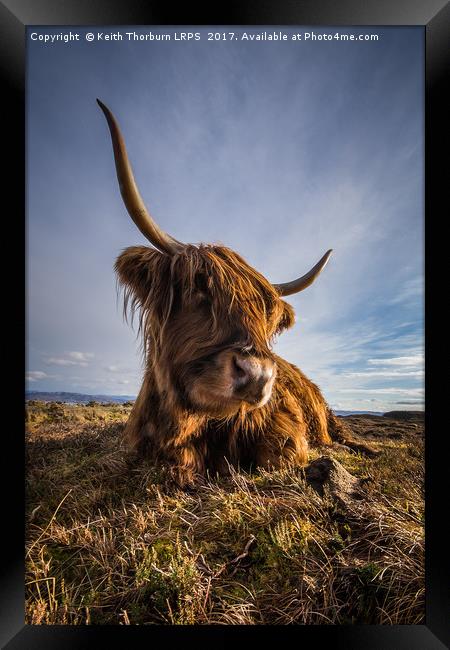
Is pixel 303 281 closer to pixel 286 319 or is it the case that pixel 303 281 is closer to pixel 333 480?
pixel 286 319

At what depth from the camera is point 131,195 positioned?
5.46 ft

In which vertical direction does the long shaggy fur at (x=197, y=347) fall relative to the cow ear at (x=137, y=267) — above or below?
below

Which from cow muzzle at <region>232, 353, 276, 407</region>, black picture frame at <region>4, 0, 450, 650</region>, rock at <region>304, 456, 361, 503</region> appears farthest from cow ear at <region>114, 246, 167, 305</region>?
rock at <region>304, 456, 361, 503</region>

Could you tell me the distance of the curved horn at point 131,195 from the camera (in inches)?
62.8

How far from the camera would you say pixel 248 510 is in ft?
4.98

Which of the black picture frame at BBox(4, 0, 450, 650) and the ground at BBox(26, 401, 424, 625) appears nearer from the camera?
the ground at BBox(26, 401, 424, 625)

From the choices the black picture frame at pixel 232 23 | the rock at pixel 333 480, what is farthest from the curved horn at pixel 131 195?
the rock at pixel 333 480

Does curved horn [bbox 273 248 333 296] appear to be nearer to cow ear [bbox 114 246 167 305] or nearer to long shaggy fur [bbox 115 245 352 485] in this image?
long shaggy fur [bbox 115 245 352 485]

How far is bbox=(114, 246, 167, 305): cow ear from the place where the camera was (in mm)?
2018

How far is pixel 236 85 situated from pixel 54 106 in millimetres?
1086

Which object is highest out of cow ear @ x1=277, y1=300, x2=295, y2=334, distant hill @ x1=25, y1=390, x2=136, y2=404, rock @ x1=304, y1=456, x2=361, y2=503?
cow ear @ x1=277, y1=300, x2=295, y2=334

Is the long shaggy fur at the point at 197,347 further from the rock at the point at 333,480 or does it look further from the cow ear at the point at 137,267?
the rock at the point at 333,480

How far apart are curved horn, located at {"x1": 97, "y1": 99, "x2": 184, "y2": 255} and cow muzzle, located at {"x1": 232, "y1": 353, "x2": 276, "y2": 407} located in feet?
2.85

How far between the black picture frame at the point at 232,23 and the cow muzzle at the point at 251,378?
87 centimetres
